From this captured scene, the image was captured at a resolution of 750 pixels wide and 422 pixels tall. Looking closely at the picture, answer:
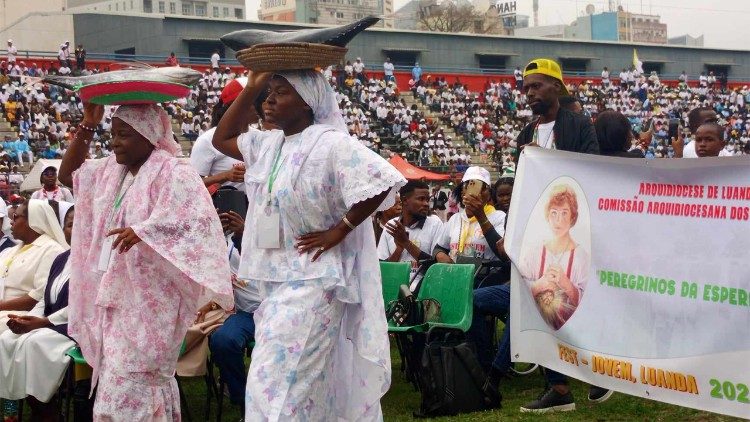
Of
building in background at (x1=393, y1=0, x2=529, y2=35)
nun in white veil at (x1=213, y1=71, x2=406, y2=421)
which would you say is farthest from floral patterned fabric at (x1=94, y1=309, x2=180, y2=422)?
building in background at (x1=393, y1=0, x2=529, y2=35)

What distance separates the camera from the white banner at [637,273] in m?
4.93

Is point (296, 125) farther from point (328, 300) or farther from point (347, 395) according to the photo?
point (347, 395)

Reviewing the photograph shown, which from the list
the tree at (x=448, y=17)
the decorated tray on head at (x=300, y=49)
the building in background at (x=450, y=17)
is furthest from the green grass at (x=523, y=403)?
the tree at (x=448, y=17)

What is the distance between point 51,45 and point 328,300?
150 feet

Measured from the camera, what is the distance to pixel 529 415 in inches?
244

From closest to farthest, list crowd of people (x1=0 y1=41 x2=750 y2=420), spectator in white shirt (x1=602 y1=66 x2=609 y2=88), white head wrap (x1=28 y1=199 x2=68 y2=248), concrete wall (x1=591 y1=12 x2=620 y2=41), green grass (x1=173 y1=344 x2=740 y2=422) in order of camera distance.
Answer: crowd of people (x1=0 y1=41 x2=750 y2=420) < green grass (x1=173 y1=344 x2=740 y2=422) < white head wrap (x1=28 y1=199 x2=68 y2=248) < spectator in white shirt (x1=602 y1=66 x2=609 y2=88) < concrete wall (x1=591 y1=12 x2=620 y2=41)

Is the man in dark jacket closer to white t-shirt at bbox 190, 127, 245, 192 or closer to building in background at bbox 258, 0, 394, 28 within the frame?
white t-shirt at bbox 190, 127, 245, 192

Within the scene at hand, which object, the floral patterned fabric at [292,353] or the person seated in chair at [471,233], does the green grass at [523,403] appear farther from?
the floral patterned fabric at [292,353]

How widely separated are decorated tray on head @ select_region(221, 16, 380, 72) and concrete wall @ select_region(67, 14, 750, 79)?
37895 millimetres

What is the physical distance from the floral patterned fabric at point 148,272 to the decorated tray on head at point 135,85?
280 millimetres

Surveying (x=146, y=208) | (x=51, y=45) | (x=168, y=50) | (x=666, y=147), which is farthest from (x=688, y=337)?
(x=51, y=45)

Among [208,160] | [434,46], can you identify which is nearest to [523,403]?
[208,160]

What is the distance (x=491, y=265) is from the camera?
748cm

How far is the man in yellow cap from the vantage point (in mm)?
6219
